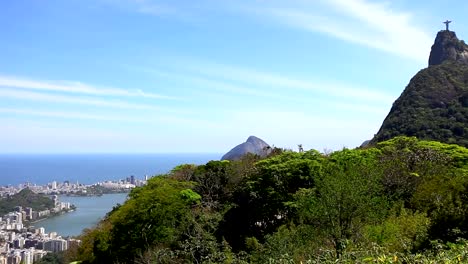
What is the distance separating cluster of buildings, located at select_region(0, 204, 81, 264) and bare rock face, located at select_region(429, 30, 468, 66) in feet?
129

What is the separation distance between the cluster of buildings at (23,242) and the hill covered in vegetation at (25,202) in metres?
6.89

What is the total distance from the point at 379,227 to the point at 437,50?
4479 cm

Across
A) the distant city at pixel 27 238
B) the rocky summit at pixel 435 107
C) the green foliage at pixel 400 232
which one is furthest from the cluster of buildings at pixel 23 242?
the rocky summit at pixel 435 107

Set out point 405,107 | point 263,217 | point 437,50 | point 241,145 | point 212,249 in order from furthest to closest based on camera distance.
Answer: point 241,145
point 437,50
point 405,107
point 263,217
point 212,249

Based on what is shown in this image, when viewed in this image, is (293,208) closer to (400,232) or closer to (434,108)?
(400,232)

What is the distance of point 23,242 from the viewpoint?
43625 mm

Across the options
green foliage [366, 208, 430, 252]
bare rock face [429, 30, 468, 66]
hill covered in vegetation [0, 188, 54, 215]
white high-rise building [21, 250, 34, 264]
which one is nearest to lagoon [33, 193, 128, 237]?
hill covered in vegetation [0, 188, 54, 215]

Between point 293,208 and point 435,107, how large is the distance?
25733 mm

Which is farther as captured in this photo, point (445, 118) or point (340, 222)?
point (445, 118)

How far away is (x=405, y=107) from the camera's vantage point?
123 feet

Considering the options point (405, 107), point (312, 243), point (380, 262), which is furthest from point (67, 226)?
point (380, 262)

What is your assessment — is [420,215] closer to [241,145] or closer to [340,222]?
[340,222]

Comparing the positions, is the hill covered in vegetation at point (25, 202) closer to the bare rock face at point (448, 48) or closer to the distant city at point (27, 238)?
the distant city at point (27, 238)

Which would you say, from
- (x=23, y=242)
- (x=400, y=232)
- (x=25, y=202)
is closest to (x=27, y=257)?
(x=23, y=242)
